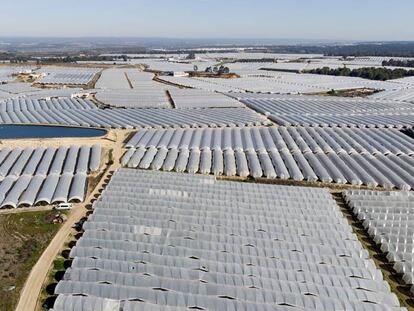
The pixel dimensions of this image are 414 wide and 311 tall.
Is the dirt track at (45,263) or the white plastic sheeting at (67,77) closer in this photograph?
the dirt track at (45,263)

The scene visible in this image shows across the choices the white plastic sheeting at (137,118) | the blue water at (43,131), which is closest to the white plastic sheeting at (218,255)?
the blue water at (43,131)

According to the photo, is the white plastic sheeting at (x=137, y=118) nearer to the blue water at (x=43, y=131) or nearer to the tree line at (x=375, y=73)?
the blue water at (x=43, y=131)

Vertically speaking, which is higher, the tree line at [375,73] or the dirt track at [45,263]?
the tree line at [375,73]

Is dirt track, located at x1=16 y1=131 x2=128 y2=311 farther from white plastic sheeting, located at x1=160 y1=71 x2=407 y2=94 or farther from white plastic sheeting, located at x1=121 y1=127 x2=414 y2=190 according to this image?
white plastic sheeting, located at x1=160 y1=71 x2=407 y2=94

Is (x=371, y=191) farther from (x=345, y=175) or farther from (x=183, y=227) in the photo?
(x=183, y=227)

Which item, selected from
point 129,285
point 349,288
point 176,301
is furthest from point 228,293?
point 349,288

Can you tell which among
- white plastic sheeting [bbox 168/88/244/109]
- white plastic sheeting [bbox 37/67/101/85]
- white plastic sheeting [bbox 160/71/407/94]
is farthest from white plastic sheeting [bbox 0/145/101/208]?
white plastic sheeting [bbox 37/67/101/85]

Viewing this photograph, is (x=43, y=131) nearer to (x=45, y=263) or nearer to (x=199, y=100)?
(x=45, y=263)
